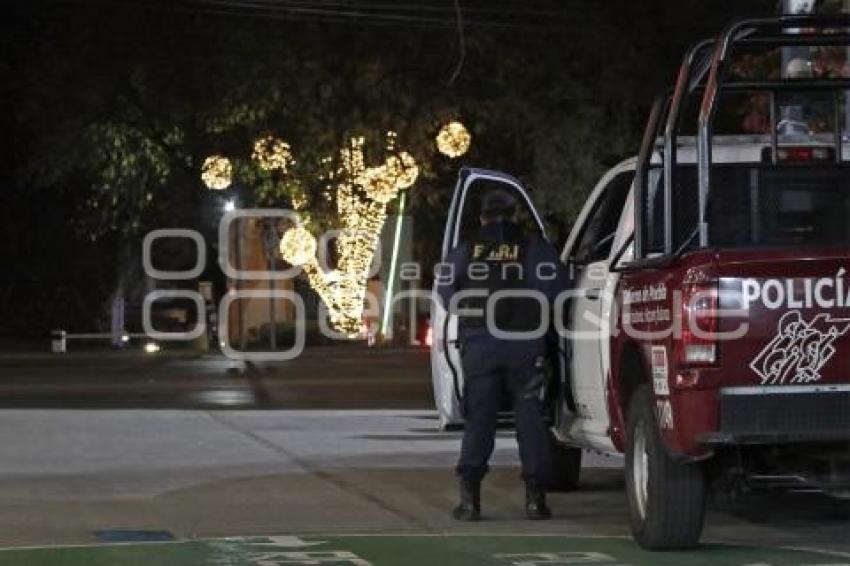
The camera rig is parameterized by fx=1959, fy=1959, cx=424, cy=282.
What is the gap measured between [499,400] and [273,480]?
105 inches

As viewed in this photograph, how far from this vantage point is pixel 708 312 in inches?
354

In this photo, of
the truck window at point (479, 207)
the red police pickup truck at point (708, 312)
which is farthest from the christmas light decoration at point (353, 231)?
the red police pickup truck at point (708, 312)

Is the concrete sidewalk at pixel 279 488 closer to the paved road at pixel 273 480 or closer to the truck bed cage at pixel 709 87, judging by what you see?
the paved road at pixel 273 480

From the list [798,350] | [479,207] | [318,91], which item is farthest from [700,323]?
[318,91]

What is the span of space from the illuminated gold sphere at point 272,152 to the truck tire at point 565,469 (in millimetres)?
21114

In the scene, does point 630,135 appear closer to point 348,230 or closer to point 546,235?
point 348,230

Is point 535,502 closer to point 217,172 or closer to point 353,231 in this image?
point 217,172

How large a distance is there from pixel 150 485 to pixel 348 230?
82.1 feet

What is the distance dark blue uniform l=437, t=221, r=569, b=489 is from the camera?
11055 millimetres

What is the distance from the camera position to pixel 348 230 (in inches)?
1495

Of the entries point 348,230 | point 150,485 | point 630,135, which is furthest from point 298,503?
point 348,230

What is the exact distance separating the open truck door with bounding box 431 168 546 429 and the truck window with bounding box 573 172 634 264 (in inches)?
10.8

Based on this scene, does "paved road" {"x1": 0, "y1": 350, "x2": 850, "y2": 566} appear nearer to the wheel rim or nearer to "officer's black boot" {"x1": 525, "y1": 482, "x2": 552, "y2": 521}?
"officer's black boot" {"x1": 525, "y1": 482, "x2": 552, "y2": 521}

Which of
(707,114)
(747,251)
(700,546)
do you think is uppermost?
(707,114)
